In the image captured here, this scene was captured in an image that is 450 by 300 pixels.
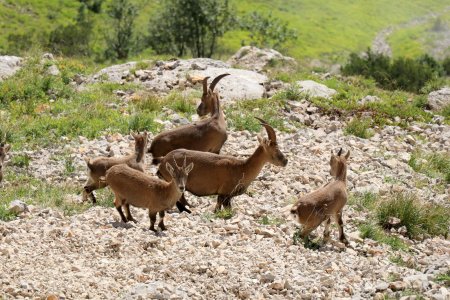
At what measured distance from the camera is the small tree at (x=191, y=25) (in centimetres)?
4128

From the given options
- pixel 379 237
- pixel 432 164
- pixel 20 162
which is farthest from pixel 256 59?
pixel 379 237

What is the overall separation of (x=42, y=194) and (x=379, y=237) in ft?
18.6

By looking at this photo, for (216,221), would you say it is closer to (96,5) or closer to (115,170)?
(115,170)

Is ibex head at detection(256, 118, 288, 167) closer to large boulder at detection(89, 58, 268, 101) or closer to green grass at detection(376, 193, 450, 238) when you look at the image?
green grass at detection(376, 193, 450, 238)

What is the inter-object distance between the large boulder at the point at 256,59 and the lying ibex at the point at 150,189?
1499cm

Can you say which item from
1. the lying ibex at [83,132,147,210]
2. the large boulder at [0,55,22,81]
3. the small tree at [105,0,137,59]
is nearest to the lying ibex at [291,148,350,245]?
the lying ibex at [83,132,147,210]

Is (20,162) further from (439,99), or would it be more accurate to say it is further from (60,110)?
(439,99)

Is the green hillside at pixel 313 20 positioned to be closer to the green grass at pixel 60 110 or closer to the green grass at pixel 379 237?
the green grass at pixel 60 110

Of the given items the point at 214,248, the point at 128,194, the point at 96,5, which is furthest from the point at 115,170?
the point at 96,5

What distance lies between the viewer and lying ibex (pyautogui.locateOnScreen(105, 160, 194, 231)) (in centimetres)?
998

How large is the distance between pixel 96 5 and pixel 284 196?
64.9m

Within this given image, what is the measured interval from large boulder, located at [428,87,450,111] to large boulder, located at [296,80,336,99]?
128 inches

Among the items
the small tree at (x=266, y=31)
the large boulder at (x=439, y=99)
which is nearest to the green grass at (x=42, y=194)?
the large boulder at (x=439, y=99)

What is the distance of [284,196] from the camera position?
12.2m
